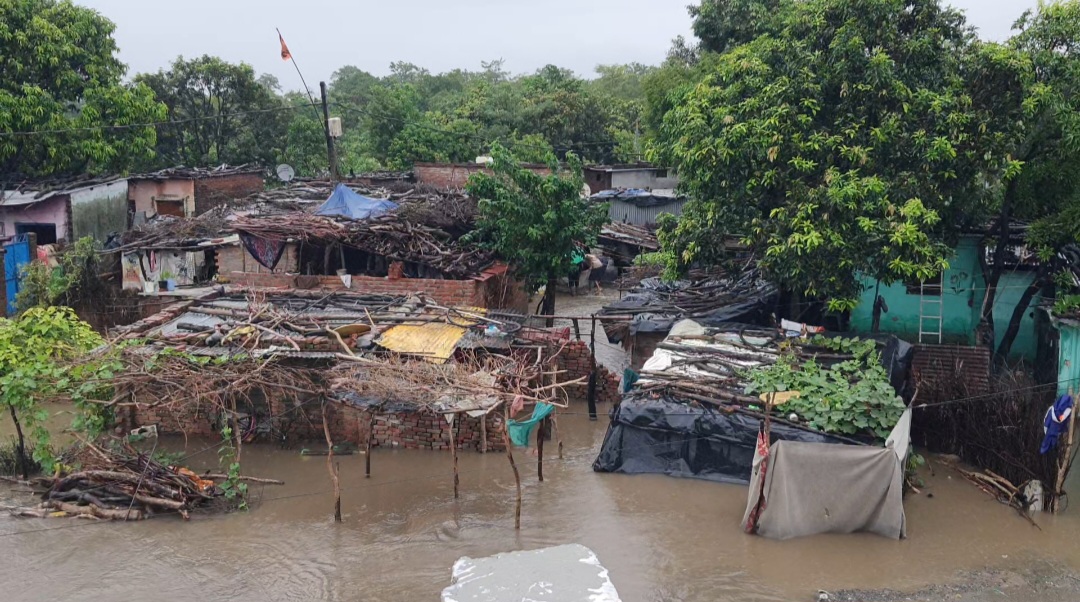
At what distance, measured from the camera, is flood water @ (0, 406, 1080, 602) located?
371 inches

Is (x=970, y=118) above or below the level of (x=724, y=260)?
above

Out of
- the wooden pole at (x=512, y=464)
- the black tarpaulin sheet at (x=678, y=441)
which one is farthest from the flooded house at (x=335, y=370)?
the black tarpaulin sheet at (x=678, y=441)

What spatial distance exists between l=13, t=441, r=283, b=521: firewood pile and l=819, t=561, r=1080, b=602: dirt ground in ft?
24.8

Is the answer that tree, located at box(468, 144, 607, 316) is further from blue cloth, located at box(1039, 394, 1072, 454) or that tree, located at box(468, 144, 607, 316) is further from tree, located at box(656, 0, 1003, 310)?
blue cloth, located at box(1039, 394, 1072, 454)

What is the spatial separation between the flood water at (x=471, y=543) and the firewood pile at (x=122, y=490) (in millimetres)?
196

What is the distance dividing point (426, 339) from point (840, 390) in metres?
5.74

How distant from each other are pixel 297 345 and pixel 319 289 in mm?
4120

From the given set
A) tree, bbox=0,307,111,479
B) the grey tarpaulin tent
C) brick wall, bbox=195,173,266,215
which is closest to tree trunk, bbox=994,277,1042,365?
the grey tarpaulin tent

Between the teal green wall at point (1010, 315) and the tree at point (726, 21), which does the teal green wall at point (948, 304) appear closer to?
the teal green wall at point (1010, 315)

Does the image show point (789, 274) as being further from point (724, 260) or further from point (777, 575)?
point (777, 575)

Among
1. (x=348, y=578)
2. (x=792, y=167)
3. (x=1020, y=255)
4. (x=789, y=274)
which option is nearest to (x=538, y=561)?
(x=348, y=578)

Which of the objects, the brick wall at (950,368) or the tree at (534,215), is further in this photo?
the tree at (534,215)

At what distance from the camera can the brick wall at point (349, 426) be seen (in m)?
12.8

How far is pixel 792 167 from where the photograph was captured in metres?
13.2
